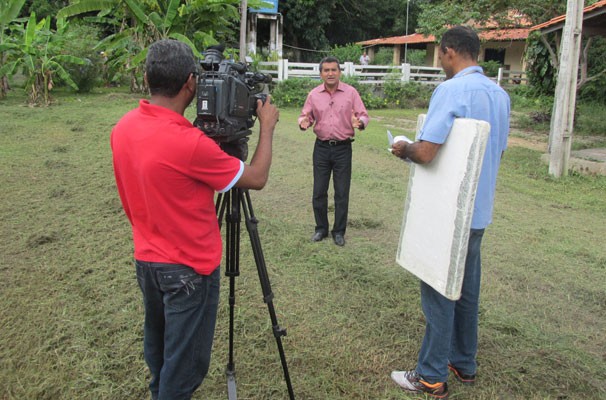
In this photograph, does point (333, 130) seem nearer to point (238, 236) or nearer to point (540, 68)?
point (238, 236)

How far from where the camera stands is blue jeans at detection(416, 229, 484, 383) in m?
Answer: 2.46

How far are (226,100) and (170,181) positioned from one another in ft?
1.26

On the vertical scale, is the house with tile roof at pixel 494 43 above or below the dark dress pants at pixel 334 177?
above

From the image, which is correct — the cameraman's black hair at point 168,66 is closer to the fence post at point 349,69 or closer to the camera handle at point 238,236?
the camera handle at point 238,236

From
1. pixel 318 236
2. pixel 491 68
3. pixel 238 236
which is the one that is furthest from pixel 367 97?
pixel 238 236

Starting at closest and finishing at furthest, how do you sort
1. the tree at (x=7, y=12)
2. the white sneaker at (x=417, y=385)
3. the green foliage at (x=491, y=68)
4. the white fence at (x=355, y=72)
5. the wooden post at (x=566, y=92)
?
the white sneaker at (x=417, y=385) → the wooden post at (x=566, y=92) → the tree at (x=7, y=12) → the white fence at (x=355, y=72) → the green foliage at (x=491, y=68)

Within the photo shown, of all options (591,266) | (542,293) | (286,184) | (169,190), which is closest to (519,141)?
(286,184)

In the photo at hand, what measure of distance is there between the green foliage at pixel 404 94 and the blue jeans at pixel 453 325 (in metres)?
15.4

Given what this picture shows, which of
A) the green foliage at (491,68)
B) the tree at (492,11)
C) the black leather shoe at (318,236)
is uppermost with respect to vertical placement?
the tree at (492,11)

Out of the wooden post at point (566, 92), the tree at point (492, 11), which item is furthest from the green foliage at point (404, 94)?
the wooden post at point (566, 92)

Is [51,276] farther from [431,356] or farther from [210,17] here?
[210,17]

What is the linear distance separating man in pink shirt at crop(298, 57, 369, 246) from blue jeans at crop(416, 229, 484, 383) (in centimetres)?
215

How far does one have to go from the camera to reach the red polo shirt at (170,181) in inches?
68.1

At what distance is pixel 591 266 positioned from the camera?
4.36 meters
